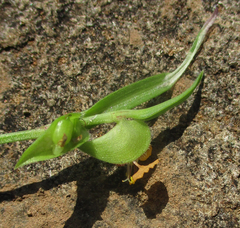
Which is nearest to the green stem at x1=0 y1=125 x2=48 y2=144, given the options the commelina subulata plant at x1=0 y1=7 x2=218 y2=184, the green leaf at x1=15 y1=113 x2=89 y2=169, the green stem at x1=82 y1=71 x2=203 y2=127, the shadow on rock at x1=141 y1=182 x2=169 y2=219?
the commelina subulata plant at x1=0 y1=7 x2=218 y2=184

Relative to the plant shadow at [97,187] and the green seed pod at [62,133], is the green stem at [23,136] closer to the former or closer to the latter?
the green seed pod at [62,133]

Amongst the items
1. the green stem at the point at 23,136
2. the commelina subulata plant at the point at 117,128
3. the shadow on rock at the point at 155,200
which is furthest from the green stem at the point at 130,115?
the shadow on rock at the point at 155,200

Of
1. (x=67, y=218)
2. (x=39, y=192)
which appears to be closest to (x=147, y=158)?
(x=67, y=218)

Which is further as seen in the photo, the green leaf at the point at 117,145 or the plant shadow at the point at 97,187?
the plant shadow at the point at 97,187

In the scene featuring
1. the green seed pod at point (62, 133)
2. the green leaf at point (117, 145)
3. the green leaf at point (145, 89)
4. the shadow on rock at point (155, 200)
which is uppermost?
the green leaf at point (145, 89)

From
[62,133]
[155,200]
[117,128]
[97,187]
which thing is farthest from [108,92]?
[155,200]

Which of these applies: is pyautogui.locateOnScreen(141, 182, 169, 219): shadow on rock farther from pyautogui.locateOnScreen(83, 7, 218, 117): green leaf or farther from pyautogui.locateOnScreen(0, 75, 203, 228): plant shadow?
pyautogui.locateOnScreen(83, 7, 218, 117): green leaf

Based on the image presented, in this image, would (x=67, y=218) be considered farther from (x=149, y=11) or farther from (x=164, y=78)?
(x=149, y=11)

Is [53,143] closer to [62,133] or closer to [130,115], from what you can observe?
[62,133]
